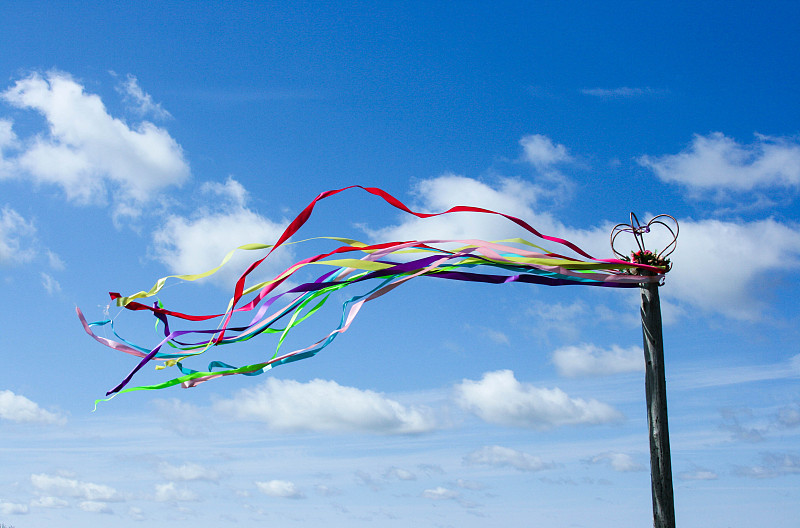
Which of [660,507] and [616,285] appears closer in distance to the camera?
[660,507]

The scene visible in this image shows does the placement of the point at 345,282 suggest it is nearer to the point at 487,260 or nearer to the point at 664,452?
the point at 487,260

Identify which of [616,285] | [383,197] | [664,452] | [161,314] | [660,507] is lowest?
[660,507]

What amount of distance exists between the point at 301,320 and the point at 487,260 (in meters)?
1.74

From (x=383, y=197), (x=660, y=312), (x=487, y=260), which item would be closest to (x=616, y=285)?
(x=660, y=312)

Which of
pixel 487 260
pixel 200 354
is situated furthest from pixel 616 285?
pixel 200 354

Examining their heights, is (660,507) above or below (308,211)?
below

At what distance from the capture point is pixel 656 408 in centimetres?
580

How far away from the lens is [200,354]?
5688 millimetres

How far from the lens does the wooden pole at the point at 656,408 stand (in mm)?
5586

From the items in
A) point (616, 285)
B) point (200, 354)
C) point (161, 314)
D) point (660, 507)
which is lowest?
point (660, 507)

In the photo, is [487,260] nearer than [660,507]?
No

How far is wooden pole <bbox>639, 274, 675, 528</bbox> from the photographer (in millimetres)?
5586

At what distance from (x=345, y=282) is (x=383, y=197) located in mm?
815

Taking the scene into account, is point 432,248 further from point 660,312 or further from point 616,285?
point 660,312
